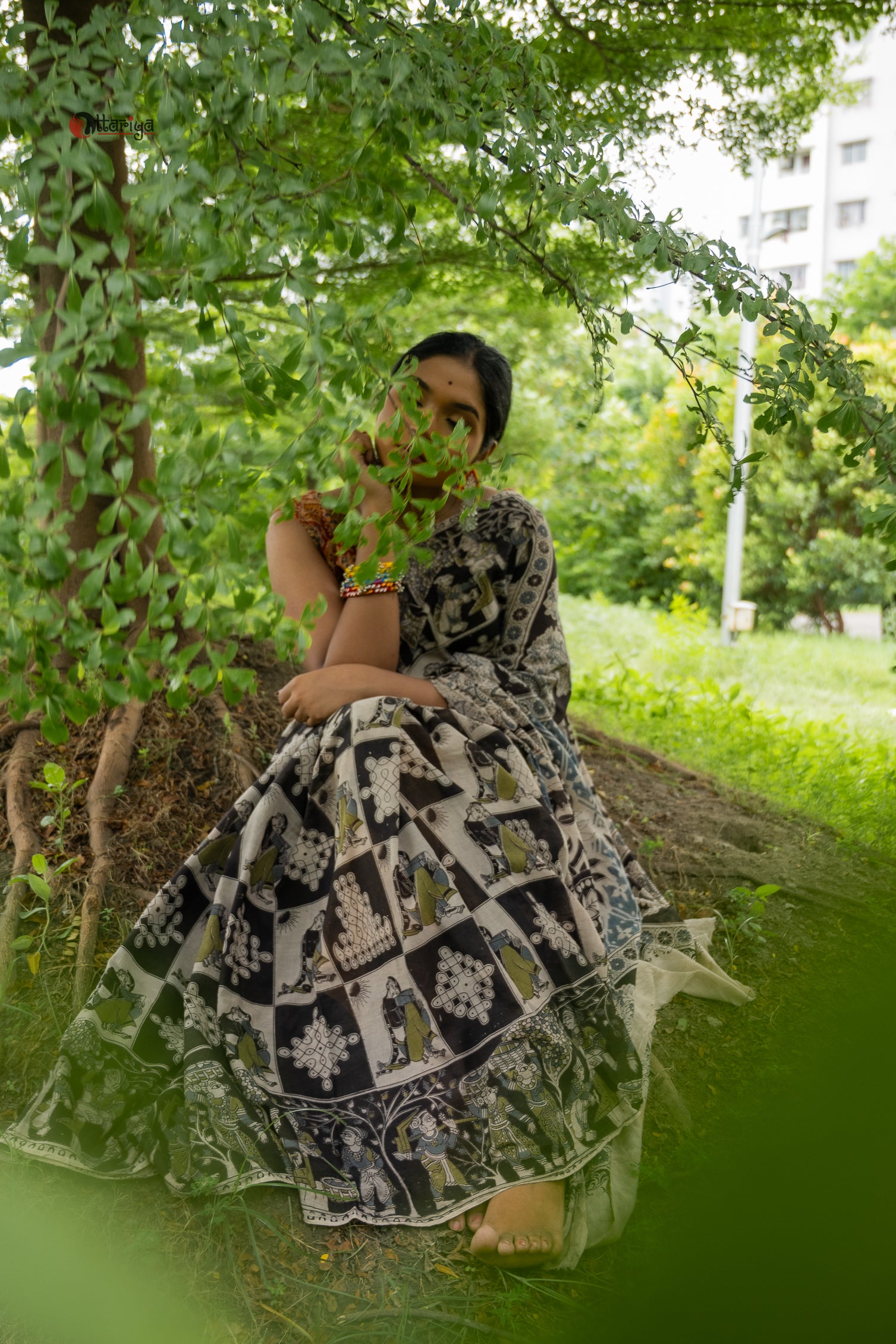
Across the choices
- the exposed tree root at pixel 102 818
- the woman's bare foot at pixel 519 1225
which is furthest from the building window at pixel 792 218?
the woman's bare foot at pixel 519 1225

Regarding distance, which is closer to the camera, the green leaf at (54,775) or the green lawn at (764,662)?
the green leaf at (54,775)

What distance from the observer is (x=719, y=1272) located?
28 cm

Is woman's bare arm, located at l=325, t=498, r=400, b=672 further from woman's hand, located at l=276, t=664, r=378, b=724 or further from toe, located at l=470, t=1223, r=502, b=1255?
toe, located at l=470, t=1223, r=502, b=1255

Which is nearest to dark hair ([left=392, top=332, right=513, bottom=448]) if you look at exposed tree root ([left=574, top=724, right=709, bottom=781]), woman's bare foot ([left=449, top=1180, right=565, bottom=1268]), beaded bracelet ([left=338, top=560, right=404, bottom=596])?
beaded bracelet ([left=338, top=560, right=404, bottom=596])

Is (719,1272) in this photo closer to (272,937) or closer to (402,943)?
(402,943)

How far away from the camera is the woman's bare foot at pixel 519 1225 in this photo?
167 centimetres

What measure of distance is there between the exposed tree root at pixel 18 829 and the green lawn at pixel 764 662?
4.58 m

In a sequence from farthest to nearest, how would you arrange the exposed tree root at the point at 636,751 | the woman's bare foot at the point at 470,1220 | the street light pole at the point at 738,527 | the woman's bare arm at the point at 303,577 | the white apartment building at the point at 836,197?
the white apartment building at the point at 836,197, the street light pole at the point at 738,527, the exposed tree root at the point at 636,751, the woman's bare arm at the point at 303,577, the woman's bare foot at the point at 470,1220

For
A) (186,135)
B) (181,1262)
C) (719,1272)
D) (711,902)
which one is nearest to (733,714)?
(711,902)

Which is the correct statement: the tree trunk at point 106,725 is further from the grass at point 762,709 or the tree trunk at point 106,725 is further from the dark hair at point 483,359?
the grass at point 762,709

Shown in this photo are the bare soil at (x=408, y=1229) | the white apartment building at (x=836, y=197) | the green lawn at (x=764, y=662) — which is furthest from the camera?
the white apartment building at (x=836, y=197)

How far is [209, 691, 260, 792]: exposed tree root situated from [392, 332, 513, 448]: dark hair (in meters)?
1.27

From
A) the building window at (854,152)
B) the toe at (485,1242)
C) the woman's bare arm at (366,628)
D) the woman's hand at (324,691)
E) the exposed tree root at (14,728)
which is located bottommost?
the toe at (485,1242)

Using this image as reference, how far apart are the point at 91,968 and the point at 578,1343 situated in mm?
2489
